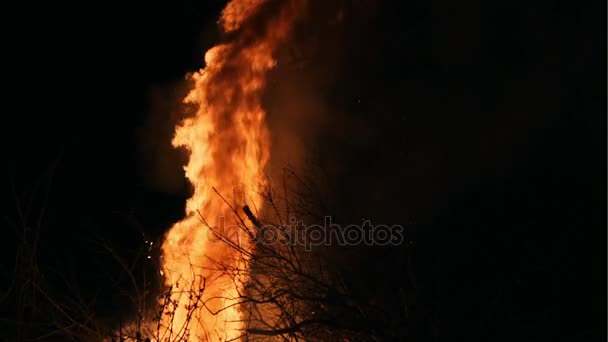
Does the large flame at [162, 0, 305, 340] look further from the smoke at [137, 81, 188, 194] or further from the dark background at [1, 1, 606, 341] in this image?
the smoke at [137, 81, 188, 194]

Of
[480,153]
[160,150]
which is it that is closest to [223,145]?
[480,153]

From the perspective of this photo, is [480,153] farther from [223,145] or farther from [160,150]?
[160,150]

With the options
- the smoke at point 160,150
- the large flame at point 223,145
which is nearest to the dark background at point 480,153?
the large flame at point 223,145

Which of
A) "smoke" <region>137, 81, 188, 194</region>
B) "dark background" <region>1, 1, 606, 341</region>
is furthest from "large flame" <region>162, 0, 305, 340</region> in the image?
"smoke" <region>137, 81, 188, 194</region>

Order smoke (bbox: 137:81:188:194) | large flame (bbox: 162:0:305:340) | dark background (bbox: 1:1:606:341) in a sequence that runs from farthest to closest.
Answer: smoke (bbox: 137:81:188:194)
large flame (bbox: 162:0:305:340)
dark background (bbox: 1:1:606:341)

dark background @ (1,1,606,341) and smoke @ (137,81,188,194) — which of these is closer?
dark background @ (1,1,606,341)

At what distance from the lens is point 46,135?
1162cm

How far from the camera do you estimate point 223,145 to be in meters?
7.43

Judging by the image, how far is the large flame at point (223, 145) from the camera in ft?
23.6

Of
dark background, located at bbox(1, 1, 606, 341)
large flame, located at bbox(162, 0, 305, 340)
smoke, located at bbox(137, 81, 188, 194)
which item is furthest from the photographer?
smoke, located at bbox(137, 81, 188, 194)

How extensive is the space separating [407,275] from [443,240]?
0.63 metres

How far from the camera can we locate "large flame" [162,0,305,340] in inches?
283

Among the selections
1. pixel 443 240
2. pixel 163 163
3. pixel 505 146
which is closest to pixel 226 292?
pixel 443 240

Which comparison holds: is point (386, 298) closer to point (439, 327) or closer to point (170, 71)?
point (439, 327)
